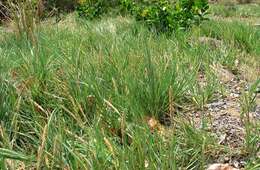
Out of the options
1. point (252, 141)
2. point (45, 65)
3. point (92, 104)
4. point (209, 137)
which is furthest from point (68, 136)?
point (45, 65)

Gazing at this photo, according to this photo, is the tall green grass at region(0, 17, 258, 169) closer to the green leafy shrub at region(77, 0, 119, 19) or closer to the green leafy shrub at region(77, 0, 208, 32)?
the green leafy shrub at region(77, 0, 208, 32)

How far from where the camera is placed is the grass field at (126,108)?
5.72 feet

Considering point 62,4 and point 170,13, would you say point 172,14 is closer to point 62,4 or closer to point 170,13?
point 170,13

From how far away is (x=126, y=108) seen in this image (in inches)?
88.7

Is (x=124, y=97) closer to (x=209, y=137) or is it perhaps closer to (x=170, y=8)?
(x=209, y=137)

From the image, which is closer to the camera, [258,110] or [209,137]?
[209,137]

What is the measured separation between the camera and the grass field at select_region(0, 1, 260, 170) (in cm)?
174

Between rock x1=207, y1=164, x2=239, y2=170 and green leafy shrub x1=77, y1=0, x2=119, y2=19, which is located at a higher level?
rock x1=207, y1=164, x2=239, y2=170

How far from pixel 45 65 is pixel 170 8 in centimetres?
290

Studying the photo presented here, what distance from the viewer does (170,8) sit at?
17.9ft

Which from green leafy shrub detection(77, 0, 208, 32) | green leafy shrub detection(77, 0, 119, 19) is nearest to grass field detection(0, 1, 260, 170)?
green leafy shrub detection(77, 0, 208, 32)

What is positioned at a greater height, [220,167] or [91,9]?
[220,167]

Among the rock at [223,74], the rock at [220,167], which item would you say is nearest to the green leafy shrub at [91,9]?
the rock at [223,74]

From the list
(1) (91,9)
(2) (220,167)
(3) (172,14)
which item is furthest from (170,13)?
(2) (220,167)
